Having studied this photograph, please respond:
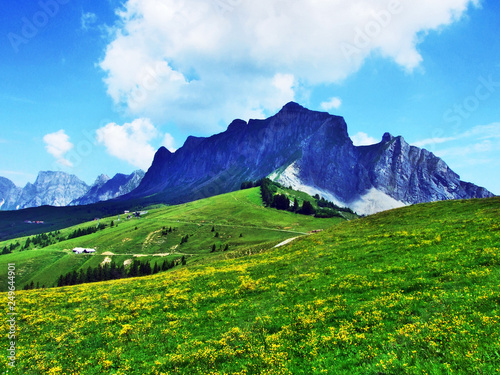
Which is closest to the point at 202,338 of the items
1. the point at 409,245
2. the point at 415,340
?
the point at 415,340

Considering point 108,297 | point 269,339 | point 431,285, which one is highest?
point 431,285

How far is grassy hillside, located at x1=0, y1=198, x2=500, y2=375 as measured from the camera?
13.2m

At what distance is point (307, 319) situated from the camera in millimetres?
18688

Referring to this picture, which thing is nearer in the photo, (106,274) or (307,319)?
(307,319)

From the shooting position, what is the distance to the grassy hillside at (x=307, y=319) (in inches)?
519

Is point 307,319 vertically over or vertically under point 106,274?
over

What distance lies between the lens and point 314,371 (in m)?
13.3

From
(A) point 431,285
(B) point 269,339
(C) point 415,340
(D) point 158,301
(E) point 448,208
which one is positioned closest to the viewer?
(C) point 415,340

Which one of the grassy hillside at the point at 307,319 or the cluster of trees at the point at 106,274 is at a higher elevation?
the grassy hillside at the point at 307,319

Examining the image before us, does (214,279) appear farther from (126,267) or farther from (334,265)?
(126,267)

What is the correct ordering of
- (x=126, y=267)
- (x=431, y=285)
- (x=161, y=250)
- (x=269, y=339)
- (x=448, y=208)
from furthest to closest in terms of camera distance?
(x=161, y=250) → (x=126, y=267) → (x=448, y=208) → (x=431, y=285) → (x=269, y=339)

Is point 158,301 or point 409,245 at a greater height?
point 409,245

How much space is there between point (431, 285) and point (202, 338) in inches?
684

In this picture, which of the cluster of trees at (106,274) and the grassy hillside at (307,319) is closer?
the grassy hillside at (307,319)
